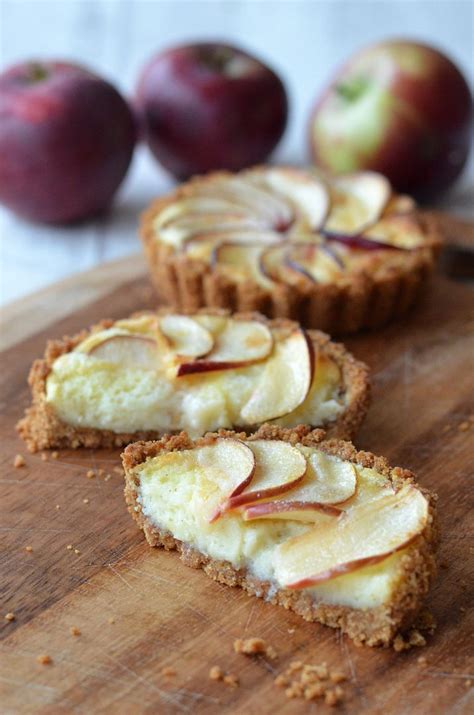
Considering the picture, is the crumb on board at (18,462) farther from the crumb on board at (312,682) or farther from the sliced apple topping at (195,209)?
the sliced apple topping at (195,209)

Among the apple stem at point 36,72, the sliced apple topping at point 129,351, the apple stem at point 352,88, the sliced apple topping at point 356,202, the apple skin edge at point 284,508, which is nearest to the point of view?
the apple skin edge at point 284,508

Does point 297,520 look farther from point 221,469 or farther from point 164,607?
point 164,607

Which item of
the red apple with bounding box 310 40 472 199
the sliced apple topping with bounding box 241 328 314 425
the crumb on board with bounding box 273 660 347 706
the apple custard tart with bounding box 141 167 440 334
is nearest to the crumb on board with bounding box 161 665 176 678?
the crumb on board with bounding box 273 660 347 706

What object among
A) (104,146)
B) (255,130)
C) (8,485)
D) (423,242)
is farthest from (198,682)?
(255,130)

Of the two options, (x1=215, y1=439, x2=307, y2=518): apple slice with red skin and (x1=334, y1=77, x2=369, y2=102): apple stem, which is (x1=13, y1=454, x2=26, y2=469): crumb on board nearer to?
(x1=215, y1=439, x2=307, y2=518): apple slice with red skin

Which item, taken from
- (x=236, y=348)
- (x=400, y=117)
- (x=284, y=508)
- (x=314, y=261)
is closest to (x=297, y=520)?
(x=284, y=508)

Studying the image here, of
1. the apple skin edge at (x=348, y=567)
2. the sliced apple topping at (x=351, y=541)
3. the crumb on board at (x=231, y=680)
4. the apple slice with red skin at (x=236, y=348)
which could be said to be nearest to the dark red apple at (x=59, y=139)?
the apple slice with red skin at (x=236, y=348)

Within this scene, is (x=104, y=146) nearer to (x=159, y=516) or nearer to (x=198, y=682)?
(x=159, y=516)
